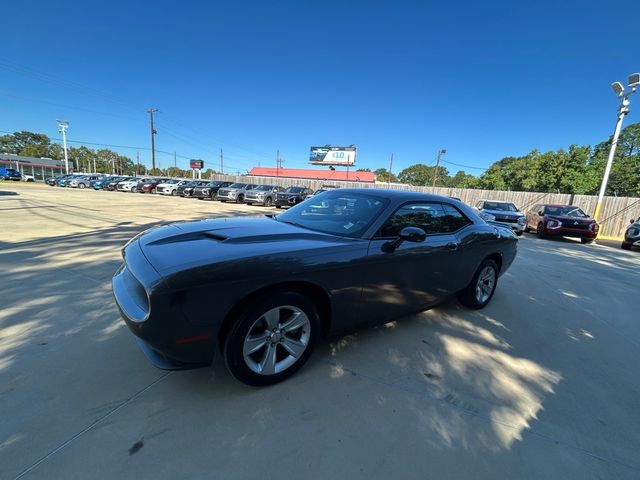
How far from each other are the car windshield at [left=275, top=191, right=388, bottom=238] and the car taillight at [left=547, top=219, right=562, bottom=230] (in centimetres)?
1217

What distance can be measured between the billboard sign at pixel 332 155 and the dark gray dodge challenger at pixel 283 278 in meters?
48.8

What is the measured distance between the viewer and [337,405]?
214 cm

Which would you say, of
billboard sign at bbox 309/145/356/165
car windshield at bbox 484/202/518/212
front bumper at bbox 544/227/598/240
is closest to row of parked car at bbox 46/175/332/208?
car windshield at bbox 484/202/518/212

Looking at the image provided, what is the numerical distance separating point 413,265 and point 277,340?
1466 mm

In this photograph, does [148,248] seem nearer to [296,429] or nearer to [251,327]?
[251,327]

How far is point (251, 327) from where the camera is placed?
2.09m

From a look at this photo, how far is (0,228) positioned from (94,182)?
34.7m

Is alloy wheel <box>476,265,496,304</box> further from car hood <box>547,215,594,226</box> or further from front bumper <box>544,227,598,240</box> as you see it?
car hood <box>547,215,594,226</box>

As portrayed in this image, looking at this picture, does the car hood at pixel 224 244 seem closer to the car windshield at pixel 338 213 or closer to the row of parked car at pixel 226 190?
the car windshield at pixel 338 213

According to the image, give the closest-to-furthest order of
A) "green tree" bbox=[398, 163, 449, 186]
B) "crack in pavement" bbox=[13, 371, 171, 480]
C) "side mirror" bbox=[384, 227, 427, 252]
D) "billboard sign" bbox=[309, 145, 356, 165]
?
1. "crack in pavement" bbox=[13, 371, 171, 480]
2. "side mirror" bbox=[384, 227, 427, 252]
3. "billboard sign" bbox=[309, 145, 356, 165]
4. "green tree" bbox=[398, 163, 449, 186]

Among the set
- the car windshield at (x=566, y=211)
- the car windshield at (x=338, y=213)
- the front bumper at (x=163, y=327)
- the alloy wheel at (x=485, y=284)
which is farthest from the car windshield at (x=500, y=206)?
the front bumper at (x=163, y=327)

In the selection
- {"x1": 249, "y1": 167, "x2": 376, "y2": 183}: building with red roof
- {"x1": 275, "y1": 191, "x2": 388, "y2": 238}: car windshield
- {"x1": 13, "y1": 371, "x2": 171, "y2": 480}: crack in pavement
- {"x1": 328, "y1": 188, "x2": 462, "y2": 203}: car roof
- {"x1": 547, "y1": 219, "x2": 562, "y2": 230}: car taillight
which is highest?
{"x1": 249, "y1": 167, "x2": 376, "y2": 183}: building with red roof

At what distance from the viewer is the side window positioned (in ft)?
9.47

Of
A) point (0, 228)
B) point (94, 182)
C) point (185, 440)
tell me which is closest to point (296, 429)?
point (185, 440)
